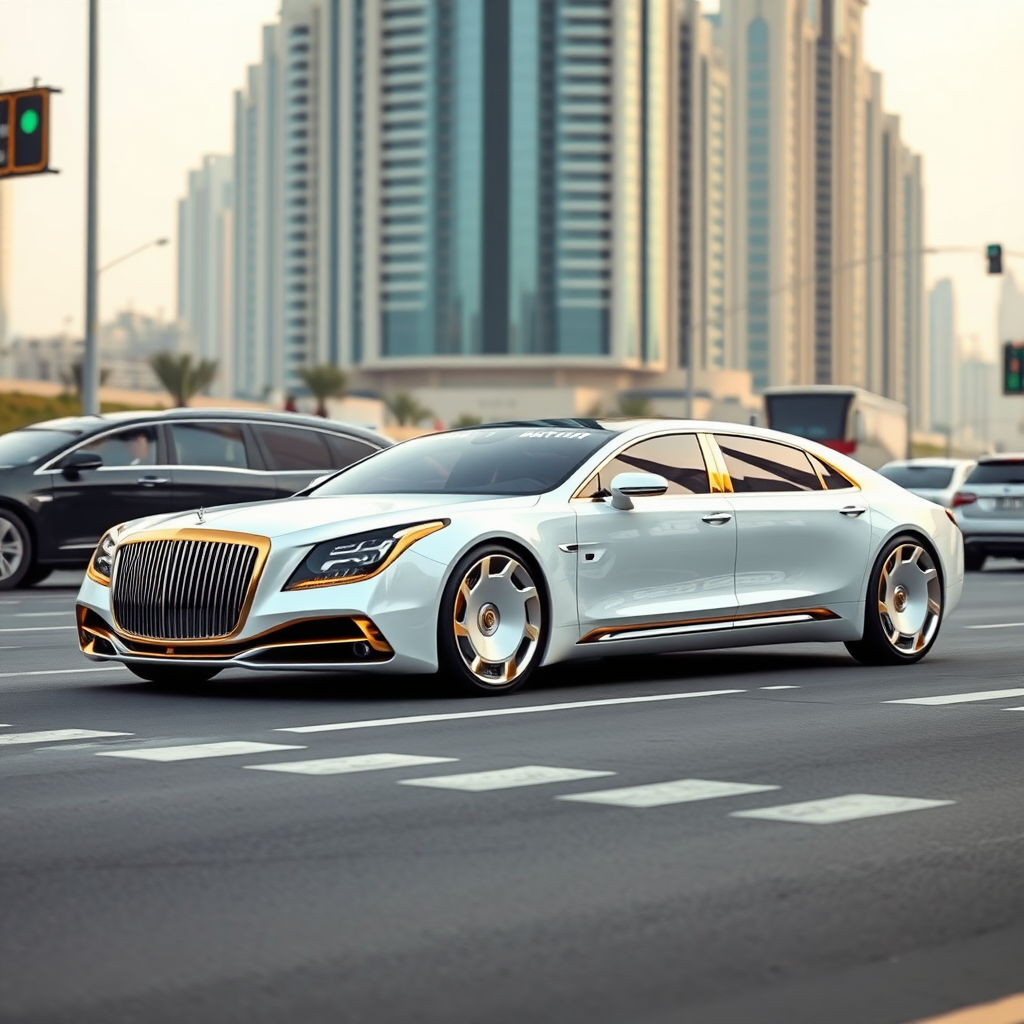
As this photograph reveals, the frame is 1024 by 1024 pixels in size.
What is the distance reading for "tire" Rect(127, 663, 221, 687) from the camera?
9883 mm

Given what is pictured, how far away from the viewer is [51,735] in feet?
26.0

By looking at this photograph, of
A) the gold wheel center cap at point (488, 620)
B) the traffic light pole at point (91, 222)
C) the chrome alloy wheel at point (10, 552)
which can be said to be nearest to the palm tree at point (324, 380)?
the traffic light pole at point (91, 222)

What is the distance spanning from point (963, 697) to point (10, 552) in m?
10.9

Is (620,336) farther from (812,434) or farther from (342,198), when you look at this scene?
(812,434)

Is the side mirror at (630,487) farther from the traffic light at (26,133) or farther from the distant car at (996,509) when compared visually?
the traffic light at (26,133)

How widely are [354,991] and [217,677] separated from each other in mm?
6783

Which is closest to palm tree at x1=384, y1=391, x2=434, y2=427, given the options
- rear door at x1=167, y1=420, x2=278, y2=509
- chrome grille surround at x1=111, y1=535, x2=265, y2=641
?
rear door at x1=167, y1=420, x2=278, y2=509

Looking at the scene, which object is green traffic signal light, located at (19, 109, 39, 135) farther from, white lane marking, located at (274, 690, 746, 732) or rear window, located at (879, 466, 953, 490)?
white lane marking, located at (274, 690, 746, 732)

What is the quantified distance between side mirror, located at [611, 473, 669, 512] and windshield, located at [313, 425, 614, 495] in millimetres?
262

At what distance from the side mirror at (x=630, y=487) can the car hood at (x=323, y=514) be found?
0.45m

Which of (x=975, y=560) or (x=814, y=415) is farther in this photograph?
(x=814, y=415)

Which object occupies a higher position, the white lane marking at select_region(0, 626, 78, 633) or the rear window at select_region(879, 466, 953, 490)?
the rear window at select_region(879, 466, 953, 490)

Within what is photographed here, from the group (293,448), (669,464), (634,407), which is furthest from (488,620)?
(634,407)

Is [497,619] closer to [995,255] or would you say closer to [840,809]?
[840,809]
